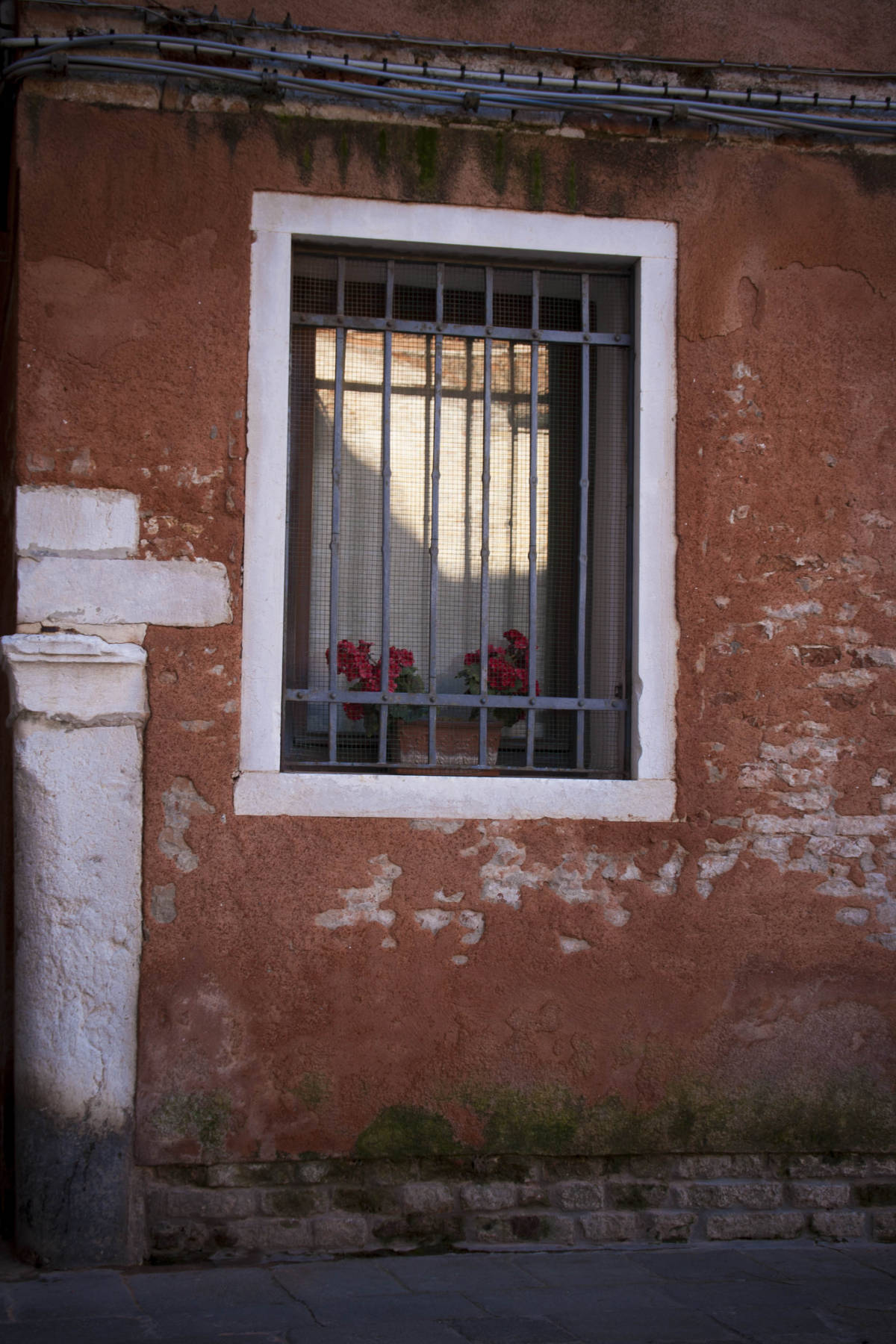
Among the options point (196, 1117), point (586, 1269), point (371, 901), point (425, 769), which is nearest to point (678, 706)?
point (425, 769)

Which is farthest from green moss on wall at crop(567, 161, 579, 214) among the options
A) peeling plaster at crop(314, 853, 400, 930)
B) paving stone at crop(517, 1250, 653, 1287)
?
paving stone at crop(517, 1250, 653, 1287)

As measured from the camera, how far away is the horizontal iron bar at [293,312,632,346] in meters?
4.07

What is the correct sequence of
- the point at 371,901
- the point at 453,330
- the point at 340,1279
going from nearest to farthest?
1. the point at 340,1279
2. the point at 371,901
3. the point at 453,330

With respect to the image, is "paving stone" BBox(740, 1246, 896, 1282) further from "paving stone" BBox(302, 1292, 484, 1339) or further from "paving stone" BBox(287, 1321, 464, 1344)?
"paving stone" BBox(287, 1321, 464, 1344)

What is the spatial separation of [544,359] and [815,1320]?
9.84 feet

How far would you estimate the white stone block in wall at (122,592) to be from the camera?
3.73 m

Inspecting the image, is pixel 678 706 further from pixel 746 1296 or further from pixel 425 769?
pixel 746 1296

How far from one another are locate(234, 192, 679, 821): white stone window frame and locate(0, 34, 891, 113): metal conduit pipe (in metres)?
0.39

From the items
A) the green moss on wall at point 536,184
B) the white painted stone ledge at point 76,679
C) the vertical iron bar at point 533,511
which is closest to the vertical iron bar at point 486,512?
the vertical iron bar at point 533,511

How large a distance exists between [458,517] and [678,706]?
97 cm

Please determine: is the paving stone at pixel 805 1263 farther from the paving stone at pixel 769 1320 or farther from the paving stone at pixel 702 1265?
the paving stone at pixel 769 1320

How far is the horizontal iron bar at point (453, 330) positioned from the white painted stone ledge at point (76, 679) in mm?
1240

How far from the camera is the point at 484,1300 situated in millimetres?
3314

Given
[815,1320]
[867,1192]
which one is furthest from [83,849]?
[867,1192]
